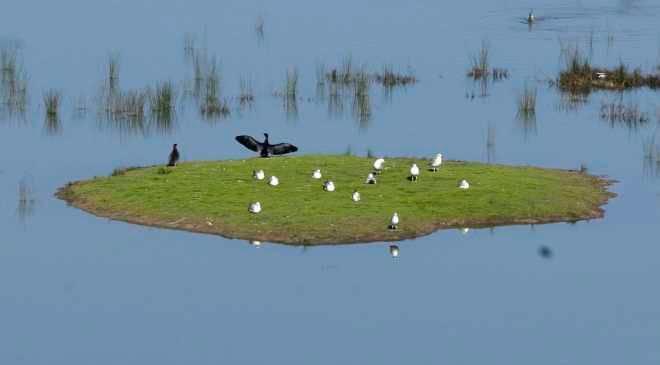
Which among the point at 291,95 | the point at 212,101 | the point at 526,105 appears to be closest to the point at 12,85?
the point at 212,101

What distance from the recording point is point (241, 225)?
25.4 m

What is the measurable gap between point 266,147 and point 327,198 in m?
4.30

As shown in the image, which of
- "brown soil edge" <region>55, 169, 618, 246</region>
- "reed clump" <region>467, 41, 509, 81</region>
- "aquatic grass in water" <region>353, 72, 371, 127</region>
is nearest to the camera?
"brown soil edge" <region>55, 169, 618, 246</region>

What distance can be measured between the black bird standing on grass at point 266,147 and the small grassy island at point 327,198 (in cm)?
94

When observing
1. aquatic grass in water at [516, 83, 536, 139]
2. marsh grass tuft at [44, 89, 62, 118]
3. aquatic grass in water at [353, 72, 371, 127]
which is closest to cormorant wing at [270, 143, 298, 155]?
aquatic grass in water at [353, 72, 371, 127]

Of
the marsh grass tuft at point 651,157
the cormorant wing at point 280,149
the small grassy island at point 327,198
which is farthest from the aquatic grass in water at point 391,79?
the small grassy island at point 327,198

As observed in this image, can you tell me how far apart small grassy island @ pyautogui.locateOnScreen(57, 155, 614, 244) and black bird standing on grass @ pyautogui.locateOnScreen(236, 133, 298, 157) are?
3.08ft

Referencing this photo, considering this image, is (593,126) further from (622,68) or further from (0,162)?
(0,162)

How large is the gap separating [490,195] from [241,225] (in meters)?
4.24

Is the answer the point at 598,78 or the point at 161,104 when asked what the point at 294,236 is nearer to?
the point at 161,104

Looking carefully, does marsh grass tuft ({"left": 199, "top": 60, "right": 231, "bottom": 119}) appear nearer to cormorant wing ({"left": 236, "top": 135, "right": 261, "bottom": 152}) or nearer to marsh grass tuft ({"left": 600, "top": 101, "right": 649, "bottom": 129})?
cormorant wing ({"left": 236, "top": 135, "right": 261, "bottom": 152})

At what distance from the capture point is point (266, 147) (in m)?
30.4

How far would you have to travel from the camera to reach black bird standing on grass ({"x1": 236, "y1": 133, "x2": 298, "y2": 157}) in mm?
30469

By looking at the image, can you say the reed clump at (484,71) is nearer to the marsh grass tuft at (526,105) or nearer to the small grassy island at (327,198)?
the marsh grass tuft at (526,105)
